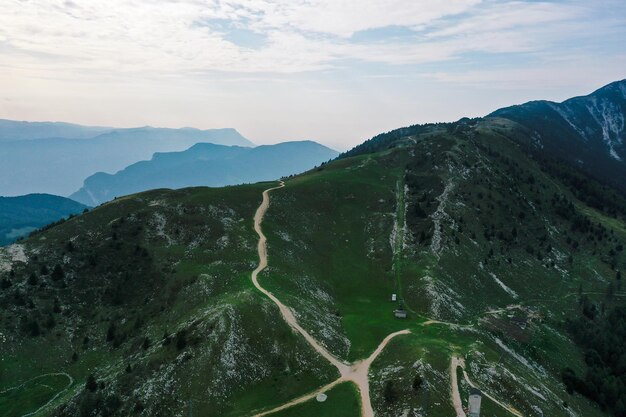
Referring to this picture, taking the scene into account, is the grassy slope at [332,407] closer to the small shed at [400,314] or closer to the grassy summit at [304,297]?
the grassy summit at [304,297]

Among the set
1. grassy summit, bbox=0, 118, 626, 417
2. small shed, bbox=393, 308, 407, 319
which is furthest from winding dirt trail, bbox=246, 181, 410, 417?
small shed, bbox=393, 308, 407, 319

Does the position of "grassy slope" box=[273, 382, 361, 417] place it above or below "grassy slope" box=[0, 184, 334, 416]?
below

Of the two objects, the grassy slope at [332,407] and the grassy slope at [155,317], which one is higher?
the grassy slope at [155,317]

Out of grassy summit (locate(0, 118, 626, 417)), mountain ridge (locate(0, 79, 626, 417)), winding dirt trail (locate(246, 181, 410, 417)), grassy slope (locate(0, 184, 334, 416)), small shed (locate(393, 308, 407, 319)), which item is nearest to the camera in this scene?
winding dirt trail (locate(246, 181, 410, 417))

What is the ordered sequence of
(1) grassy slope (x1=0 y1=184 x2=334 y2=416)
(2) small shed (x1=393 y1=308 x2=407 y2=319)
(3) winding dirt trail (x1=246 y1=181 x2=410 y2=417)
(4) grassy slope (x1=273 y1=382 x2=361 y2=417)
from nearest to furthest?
(4) grassy slope (x1=273 y1=382 x2=361 y2=417) → (3) winding dirt trail (x1=246 y1=181 x2=410 y2=417) → (1) grassy slope (x1=0 y1=184 x2=334 y2=416) → (2) small shed (x1=393 y1=308 x2=407 y2=319)

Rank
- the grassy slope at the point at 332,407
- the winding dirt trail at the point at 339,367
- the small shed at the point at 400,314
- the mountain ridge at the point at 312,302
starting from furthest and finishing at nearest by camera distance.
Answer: the small shed at the point at 400,314
the mountain ridge at the point at 312,302
the winding dirt trail at the point at 339,367
the grassy slope at the point at 332,407

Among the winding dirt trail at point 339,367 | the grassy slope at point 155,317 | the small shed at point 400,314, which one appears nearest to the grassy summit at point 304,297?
the grassy slope at point 155,317

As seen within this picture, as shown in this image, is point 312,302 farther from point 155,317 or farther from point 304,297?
point 155,317

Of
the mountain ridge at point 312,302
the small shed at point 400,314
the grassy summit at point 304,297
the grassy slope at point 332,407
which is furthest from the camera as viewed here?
the small shed at point 400,314

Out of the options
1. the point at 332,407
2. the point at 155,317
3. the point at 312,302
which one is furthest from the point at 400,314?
the point at 155,317

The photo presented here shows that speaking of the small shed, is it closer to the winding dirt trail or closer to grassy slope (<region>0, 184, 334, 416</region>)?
the winding dirt trail

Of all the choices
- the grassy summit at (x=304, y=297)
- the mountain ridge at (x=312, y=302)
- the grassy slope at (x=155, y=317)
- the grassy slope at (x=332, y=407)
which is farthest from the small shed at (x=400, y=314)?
the grassy slope at (x=332, y=407)

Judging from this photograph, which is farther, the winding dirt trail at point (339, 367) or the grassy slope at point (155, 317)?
the grassy slope at point (155, 317)
